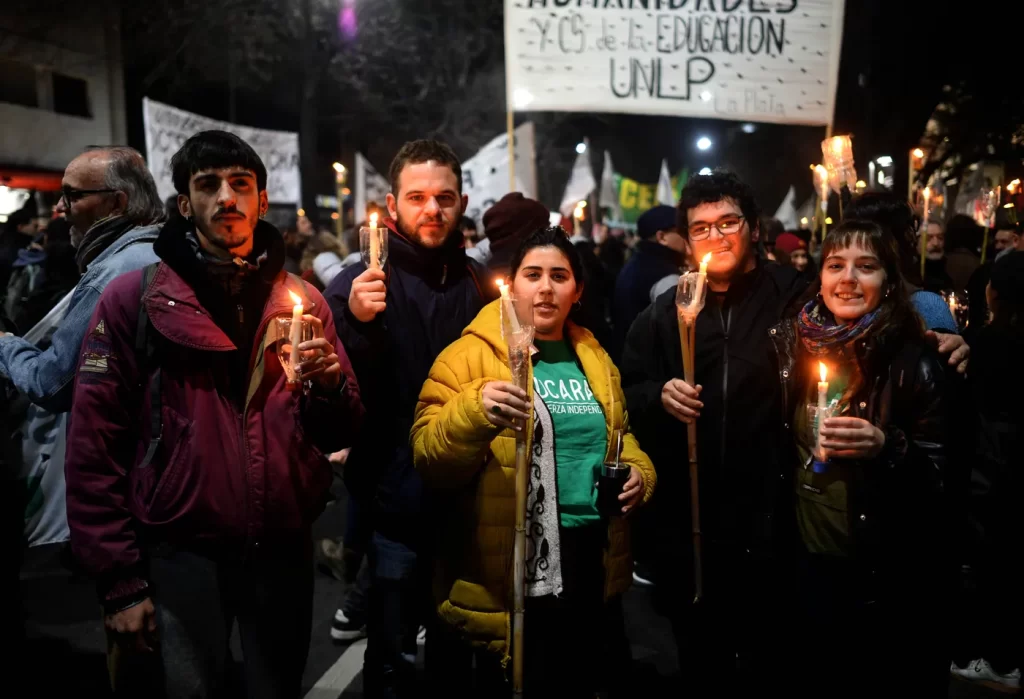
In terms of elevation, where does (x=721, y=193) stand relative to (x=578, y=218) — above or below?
below

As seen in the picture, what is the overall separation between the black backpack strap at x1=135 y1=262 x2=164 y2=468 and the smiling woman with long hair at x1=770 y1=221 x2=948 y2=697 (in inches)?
85.1

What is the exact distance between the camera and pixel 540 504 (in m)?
2.90

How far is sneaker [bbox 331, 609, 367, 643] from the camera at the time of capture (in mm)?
4645

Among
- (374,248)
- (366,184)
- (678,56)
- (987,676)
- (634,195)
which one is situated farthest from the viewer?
(634,195)

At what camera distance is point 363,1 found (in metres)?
19.7

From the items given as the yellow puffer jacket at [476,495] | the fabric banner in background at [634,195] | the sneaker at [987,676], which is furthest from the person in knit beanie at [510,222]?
the fabric banner in background at [634,195]

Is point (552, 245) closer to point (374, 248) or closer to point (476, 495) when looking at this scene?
point (374, 248)

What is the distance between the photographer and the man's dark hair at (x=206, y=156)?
2705 mm

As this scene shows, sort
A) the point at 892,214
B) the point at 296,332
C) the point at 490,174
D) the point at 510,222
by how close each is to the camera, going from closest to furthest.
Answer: the point at 296,332 → the point at 892,214 → the point at 510,222 → the point at 490,174

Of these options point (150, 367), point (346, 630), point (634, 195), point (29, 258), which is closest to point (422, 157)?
point (150, 367)

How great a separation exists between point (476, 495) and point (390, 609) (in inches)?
30.6

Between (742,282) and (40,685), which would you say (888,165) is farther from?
(40,685)

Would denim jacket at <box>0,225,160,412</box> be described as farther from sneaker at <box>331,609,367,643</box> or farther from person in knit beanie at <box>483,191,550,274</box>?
sneaker at <box>331,609,367,643</box>

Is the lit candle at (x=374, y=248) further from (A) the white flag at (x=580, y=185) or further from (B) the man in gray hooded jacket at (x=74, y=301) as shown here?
(A) the white flag at (x=580, y=185)
